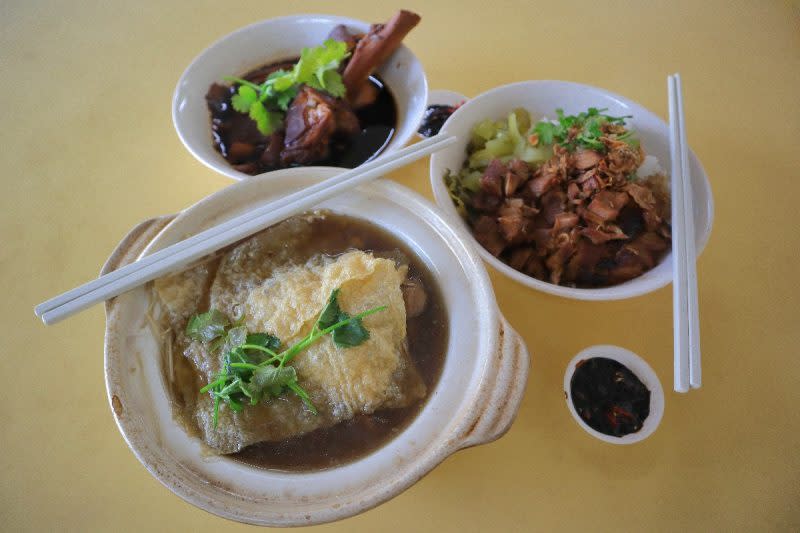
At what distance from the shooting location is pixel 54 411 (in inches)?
61.1

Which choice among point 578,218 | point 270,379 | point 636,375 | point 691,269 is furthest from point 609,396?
point 270,379

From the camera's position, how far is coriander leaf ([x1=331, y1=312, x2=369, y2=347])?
1.23 meters

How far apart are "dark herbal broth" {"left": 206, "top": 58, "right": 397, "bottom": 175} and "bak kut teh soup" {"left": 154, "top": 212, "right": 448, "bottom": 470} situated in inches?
20.7

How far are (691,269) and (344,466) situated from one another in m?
1.19

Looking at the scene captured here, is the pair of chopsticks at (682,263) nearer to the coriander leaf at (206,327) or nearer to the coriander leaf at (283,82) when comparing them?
the coriander leaf at (206,327)

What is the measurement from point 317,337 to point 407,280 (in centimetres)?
33

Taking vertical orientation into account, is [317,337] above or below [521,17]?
below

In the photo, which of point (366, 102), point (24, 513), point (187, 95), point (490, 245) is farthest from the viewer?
point (366, 102)

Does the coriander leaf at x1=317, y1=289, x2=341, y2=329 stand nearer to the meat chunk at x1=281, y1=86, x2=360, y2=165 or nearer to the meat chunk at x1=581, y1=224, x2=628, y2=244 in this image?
the meat chunk at x1=281, y1=86, x2=360, y2=165

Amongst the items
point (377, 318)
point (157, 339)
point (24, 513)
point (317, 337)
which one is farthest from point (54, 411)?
point (377, 318)

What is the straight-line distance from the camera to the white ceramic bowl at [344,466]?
3.40ft

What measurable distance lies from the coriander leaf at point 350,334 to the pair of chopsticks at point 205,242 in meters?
0.37

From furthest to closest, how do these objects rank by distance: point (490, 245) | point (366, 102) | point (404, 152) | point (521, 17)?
point (521, 17), point (366, 102), point (490, 245), point (404, 152)

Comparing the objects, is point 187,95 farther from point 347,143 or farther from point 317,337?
point 317,337
